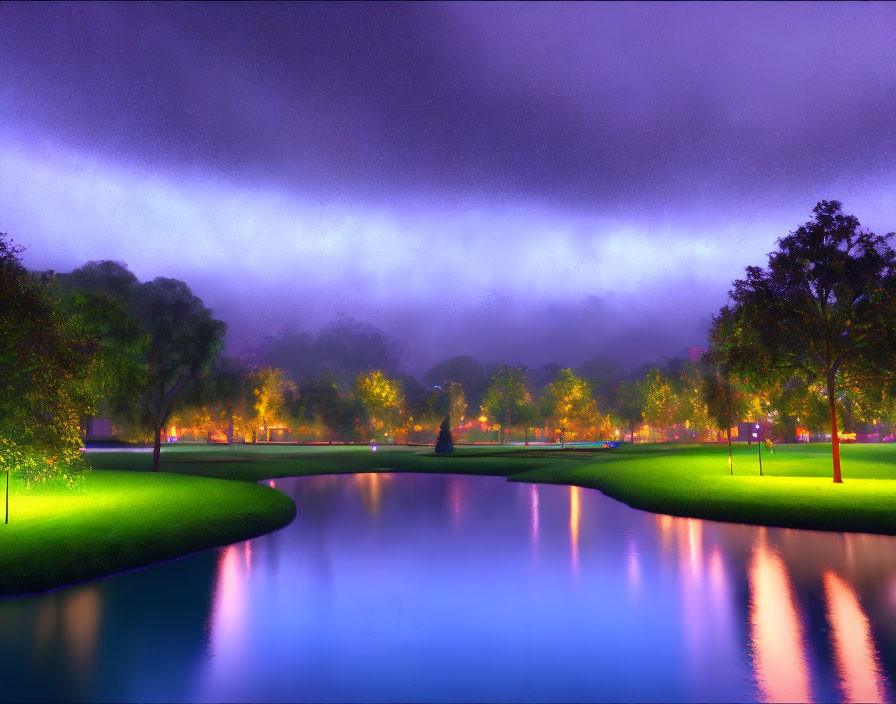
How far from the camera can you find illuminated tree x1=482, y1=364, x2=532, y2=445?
505 ft

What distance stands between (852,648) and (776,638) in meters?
1.20

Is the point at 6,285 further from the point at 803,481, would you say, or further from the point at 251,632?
the point at 803,481

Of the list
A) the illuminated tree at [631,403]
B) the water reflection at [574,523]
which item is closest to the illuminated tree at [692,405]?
the illuminated tree at [631,403]

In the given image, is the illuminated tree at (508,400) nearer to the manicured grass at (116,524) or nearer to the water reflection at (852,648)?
the manicured grass at (116,524)

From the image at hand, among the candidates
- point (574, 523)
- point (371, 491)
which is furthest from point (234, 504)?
point (371, 491)

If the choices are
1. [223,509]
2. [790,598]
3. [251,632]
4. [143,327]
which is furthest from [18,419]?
[143,327]

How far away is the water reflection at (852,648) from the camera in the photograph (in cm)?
1006

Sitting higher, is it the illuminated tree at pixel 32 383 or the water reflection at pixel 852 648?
the illuminated tree at pixel 32 383

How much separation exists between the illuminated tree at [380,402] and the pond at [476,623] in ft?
387

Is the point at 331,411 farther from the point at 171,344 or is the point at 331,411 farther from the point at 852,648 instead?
the point at 852,648

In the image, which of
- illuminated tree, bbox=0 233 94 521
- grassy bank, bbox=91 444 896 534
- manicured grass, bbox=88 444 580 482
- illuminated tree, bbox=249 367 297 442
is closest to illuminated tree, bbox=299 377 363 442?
illuminated tree, bbox=249 367 297 442

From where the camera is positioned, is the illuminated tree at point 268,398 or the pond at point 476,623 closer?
the pond at point 476,623

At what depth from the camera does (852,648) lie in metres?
12.0

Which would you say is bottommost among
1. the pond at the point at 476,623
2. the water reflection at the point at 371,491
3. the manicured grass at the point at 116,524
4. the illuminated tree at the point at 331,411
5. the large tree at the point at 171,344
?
the water reflection at the point at 371,491
